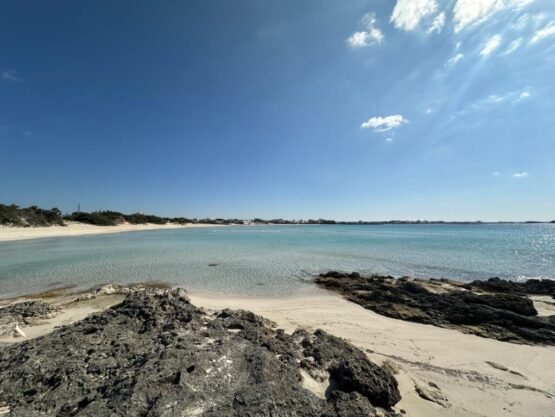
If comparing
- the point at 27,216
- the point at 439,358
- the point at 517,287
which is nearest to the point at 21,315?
the point at 439,358

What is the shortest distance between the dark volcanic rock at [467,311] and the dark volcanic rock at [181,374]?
4.48 m

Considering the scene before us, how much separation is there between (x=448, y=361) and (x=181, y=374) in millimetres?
5031

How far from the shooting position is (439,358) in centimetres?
508

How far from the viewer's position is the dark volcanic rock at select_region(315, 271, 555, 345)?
6367 millimetres

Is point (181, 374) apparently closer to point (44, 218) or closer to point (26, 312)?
point (26, 312)

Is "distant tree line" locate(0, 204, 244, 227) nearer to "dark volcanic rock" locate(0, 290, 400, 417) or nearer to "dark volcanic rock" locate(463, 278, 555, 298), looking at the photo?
"dark volcanic rock" locate(0, 290, 400, 417)

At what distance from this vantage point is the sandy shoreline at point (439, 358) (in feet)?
12.3

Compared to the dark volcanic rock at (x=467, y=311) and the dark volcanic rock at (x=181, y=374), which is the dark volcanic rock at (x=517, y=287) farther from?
the dark volcanic rock at (x=181, y=374)

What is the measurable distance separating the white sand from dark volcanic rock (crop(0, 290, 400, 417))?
960 mm

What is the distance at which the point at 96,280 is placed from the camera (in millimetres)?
11789

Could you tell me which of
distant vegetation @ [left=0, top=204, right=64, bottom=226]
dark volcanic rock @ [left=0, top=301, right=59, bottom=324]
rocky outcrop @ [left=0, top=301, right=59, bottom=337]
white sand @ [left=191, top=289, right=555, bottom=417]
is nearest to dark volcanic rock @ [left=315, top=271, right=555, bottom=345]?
white sand @ [left=191, top=289, right=555, bottom=417]

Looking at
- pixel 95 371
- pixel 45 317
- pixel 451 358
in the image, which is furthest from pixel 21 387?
pixel 451 358

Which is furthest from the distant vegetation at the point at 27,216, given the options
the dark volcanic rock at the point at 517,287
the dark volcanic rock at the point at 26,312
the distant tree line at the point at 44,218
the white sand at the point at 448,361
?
the dark volcanic rock at the point at 517,287

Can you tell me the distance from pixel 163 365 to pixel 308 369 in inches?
80.1
